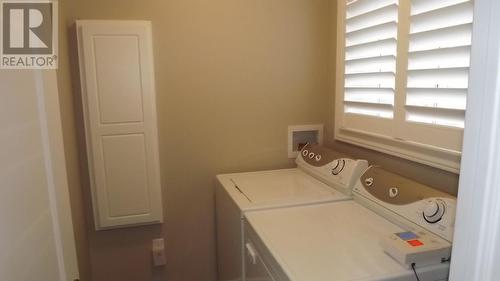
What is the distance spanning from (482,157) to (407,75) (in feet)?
3.29

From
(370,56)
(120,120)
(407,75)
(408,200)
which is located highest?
(370,56)

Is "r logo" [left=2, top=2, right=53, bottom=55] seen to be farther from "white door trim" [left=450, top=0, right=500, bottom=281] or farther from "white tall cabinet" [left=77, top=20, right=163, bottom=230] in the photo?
"white door trim" [left=450, top=0, right=500, bottom=281]

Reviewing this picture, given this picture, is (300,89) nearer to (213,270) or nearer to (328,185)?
(328,185)

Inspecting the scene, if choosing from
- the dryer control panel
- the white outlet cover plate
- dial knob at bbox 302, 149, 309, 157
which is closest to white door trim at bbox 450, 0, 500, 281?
the dryer control panel

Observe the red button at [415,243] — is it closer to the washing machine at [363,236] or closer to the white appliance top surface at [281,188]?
the washing machine at [363,236]

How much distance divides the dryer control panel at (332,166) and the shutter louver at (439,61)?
35 cm

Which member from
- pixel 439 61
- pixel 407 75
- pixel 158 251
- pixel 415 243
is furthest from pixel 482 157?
pixel 158 251

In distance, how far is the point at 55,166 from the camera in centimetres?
81

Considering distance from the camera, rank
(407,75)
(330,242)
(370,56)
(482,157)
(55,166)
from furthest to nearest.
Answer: (370,56) → (407,75) → (330,242) → (55,166) → (482,157)

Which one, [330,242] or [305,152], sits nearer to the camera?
[330,242]

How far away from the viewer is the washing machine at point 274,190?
1522 mm

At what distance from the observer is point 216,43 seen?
1.92 m

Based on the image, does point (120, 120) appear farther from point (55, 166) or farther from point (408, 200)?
point (408, 200)

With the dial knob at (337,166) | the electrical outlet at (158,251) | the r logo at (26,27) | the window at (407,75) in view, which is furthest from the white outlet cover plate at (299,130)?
the r logo at (26,27)
